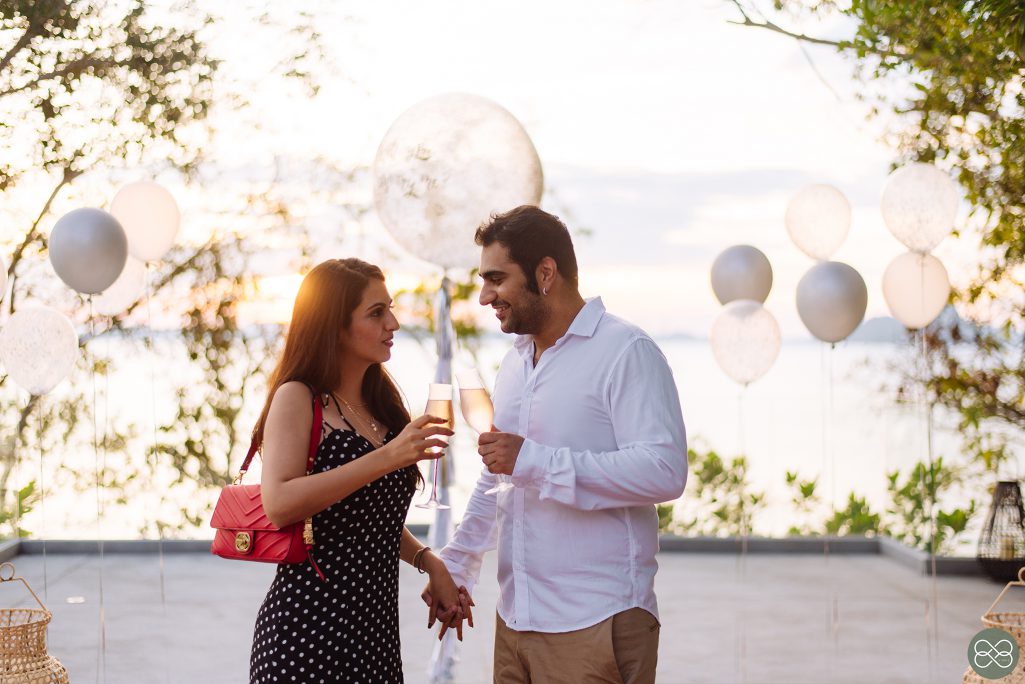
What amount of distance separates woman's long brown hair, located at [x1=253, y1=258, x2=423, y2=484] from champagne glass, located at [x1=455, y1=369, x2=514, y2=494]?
0.65 feet

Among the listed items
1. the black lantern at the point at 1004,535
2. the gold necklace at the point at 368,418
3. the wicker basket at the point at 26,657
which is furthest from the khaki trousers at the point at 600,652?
the black lantern at the point at 1004,535

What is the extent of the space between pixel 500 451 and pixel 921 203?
318 cm

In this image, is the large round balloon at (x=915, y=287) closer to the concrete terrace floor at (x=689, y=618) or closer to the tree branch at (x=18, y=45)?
the concrete terrace floor at (x=689, y=618)

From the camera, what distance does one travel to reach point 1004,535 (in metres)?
5.71

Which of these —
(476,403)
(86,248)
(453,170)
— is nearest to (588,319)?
(476,403)

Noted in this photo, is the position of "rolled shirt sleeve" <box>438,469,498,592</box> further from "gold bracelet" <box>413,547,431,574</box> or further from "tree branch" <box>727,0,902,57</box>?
"tree branch" <box>727,0,902,57</box>

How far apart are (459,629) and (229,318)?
5.29m

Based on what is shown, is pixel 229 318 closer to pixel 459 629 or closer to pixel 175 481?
pixel 175 481

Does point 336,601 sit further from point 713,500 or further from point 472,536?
point 713,500

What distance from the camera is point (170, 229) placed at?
5027 mm

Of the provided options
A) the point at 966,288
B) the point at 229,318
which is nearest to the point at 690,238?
the point at 966,288

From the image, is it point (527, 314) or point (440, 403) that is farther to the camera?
point (527, 314)

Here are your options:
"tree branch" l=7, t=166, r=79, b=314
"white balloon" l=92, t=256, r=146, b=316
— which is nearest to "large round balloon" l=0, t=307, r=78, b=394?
"white balloon" l=92, t=256, r=146, b=316

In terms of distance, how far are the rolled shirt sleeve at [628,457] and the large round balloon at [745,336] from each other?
9.73 ft
